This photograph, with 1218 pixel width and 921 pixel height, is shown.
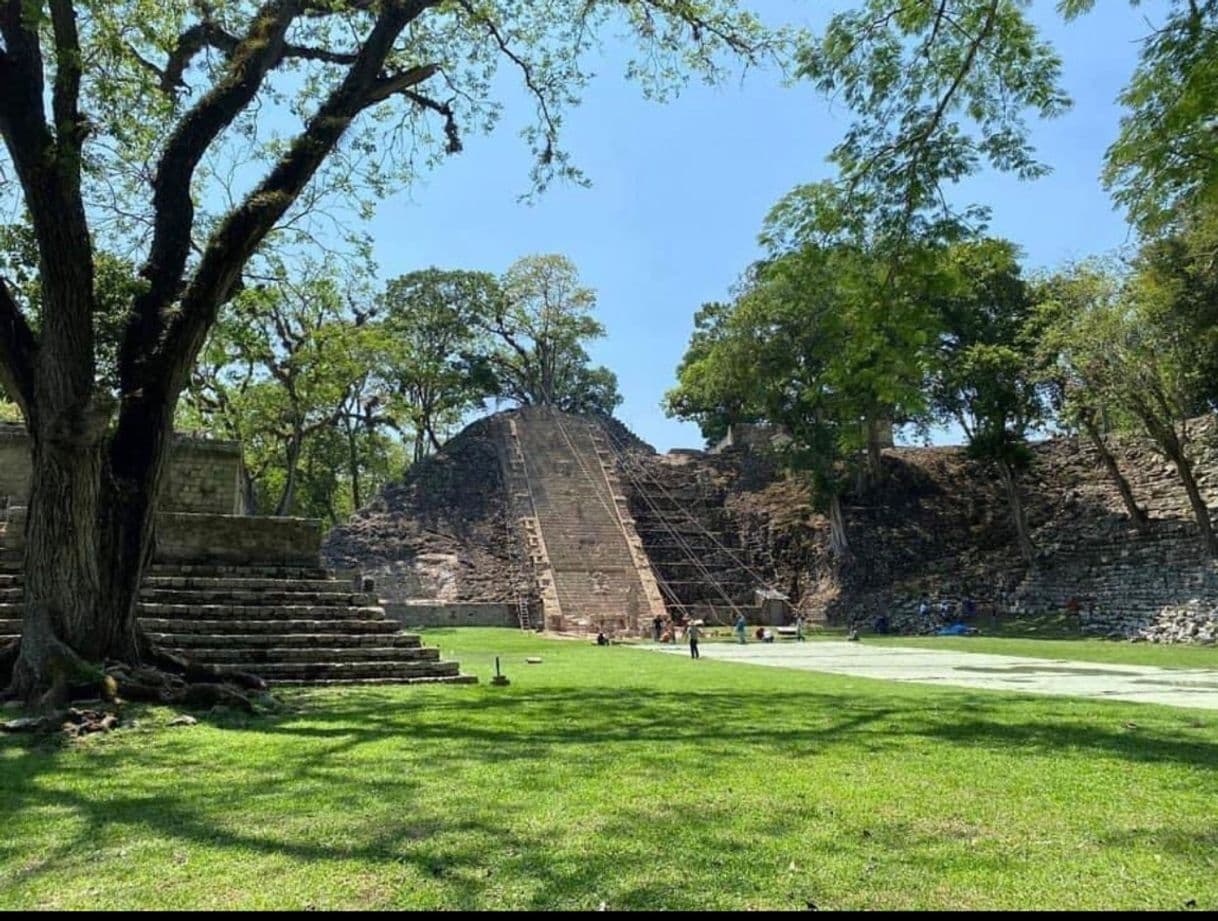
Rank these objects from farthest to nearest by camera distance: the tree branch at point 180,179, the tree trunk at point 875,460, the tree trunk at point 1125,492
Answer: the tree trunk at point 875,460 → the tree trunk at point 1125,492 → the tree branch at point 180,179

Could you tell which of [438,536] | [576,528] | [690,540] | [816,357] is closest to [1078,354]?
[816,357]

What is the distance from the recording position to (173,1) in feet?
27.8

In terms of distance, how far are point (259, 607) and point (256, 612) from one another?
4.3 inches

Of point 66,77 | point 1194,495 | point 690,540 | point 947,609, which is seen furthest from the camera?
point 690,540

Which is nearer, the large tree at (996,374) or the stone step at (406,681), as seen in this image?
the stone step at (406,681)

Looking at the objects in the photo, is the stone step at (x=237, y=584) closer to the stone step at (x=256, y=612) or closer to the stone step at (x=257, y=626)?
the stone step at (x=256, y=612)

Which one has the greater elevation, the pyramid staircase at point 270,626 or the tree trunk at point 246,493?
the tree trunk at point 246,493

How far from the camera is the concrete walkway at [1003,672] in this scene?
29.7ft

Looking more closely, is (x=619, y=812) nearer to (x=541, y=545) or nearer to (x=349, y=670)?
(x=349, y=670)

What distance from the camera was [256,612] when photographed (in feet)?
32.4

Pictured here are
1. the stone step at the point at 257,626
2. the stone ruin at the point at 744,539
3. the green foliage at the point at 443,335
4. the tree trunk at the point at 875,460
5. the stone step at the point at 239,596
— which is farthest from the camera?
the green foliage at the point at 443,335

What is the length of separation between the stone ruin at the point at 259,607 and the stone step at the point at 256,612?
11 millimetres

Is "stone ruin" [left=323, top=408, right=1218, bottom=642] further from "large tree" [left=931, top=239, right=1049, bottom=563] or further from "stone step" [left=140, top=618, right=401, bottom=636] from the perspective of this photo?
"stone step" [left=140, top=618, right=401, bottom=636]

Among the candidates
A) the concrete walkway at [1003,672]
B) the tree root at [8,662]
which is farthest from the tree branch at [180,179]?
the concrete walkway at [1003,672]
